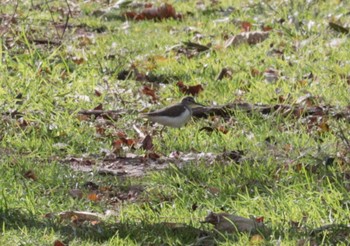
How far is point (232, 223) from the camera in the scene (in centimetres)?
513

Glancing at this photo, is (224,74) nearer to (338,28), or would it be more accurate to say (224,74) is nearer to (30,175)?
(338,28)

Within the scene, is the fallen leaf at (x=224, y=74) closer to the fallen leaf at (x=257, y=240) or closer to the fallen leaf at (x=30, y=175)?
the fallen leaf at (x=30, y=175)

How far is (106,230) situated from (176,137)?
2029mm

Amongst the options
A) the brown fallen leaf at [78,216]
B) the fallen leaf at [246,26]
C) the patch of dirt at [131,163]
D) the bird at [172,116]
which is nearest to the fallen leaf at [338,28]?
the fallen leaf at [246,26]

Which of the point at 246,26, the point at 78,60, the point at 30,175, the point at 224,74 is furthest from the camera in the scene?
the point at 246,26

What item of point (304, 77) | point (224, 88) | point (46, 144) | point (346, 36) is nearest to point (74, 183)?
point (46, 144)

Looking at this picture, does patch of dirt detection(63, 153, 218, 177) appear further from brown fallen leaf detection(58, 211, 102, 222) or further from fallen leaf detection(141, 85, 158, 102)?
fallen leaf detection(141, 85, 158, 102)

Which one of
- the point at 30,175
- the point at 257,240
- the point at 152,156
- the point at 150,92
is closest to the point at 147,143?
the point at 152,156

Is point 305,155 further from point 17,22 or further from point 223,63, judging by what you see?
point 17,22

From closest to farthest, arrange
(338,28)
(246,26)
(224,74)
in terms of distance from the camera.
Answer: (224,74), (338,28), (246,26)

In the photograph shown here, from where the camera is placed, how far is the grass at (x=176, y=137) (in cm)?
532

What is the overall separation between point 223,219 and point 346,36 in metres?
5.21

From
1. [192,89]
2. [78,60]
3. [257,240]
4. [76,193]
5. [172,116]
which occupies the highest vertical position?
[257,240]

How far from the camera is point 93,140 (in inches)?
283
